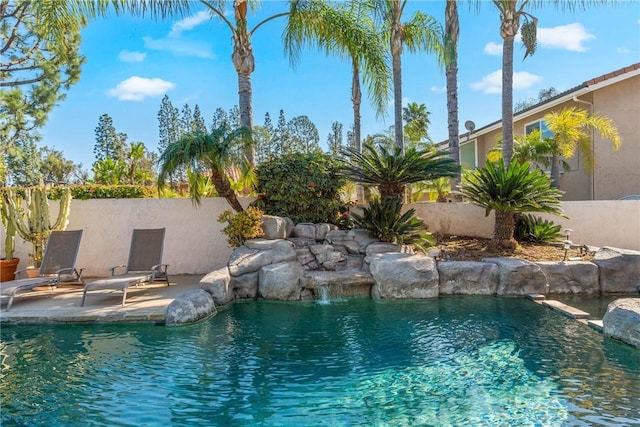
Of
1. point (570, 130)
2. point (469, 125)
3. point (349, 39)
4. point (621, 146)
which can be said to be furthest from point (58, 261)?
point (469, 125)

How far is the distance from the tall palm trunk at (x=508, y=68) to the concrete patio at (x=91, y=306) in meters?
10.7

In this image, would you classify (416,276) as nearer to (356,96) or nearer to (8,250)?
(356,96)

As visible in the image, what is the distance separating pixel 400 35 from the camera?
13.7m

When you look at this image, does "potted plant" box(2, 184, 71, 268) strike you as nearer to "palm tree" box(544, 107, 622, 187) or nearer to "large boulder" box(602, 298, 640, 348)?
"large boulder" box(602, 298, 640, 348)

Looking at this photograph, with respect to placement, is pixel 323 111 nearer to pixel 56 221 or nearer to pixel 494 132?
pixel 494 132

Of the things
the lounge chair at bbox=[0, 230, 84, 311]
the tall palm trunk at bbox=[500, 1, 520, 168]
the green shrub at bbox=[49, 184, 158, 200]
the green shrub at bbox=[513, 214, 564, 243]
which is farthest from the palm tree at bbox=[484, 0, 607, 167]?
the lounge chair at bbox=[0, 230, 84, 311]

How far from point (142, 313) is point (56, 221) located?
5.54 meters

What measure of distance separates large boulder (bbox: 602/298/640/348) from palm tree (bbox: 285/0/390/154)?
391 inches

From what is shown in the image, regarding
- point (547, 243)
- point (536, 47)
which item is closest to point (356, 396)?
point (547, 243)

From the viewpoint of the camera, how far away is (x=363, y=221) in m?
10.6

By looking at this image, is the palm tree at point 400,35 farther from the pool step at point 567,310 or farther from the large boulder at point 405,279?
the pool step at point 567,310

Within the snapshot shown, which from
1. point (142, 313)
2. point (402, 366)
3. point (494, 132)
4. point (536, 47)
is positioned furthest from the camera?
point (494, 132)

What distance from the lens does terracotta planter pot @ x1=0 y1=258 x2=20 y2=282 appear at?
32.4 feet

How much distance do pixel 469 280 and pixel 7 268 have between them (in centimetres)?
1167
